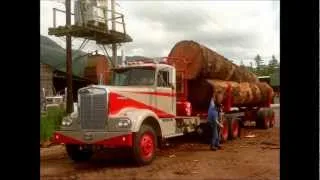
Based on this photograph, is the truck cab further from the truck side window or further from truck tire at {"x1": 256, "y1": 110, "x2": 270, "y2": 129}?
truck tire at {"x1": 256, "y1": 110, "x2": 270, "y2": 129}

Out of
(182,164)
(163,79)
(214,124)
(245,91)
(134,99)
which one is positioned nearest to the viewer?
(182,164)

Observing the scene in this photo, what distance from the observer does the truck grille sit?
825 centimetres

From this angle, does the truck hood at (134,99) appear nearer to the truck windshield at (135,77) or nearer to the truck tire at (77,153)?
the truck windshield at (135,77)

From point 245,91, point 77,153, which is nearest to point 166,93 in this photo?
point 77,153

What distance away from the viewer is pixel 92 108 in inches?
328

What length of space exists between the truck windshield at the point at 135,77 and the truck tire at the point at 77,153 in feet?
5.10

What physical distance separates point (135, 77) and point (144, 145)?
1680 mm

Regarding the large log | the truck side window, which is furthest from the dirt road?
the large log

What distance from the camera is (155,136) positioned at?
28.2ft

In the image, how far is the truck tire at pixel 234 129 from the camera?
11.7 m

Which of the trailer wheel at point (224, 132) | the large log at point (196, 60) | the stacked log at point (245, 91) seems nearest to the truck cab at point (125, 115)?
the large log at point (196, 60)

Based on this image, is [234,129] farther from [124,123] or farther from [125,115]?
[124,123]
